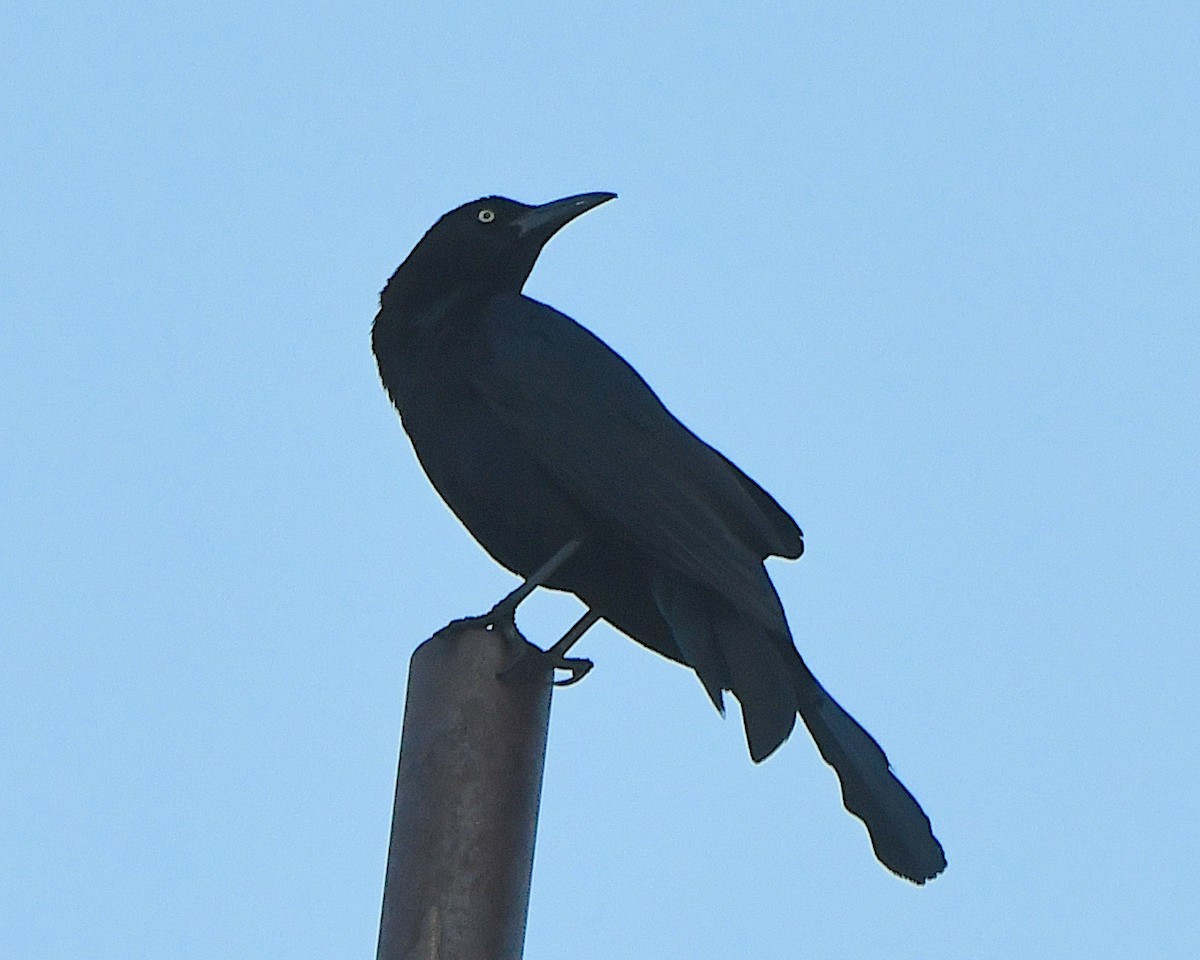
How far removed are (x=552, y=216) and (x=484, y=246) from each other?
0.74 feet

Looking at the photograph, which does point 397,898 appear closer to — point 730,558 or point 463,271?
point 730,558

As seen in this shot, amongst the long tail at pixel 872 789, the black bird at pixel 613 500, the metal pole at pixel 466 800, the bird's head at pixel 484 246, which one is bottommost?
the metal pole at pixel 466 800

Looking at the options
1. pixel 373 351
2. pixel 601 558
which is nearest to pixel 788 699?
pixel 601 558

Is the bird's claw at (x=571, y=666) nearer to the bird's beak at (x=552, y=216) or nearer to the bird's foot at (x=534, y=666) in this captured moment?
the bird's foot at (x=534, y=666)

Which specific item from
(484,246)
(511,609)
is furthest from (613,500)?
(484,246)

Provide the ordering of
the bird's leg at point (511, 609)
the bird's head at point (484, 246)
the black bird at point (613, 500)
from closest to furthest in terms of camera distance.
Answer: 1. the bird's leg at point (511, 609)
2. the black bird at point (613, 500)
3. the bird's head at point (484, 246)

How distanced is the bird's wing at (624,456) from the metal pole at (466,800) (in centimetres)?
121

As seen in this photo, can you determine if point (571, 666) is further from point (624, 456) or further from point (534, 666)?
point (624, 456)

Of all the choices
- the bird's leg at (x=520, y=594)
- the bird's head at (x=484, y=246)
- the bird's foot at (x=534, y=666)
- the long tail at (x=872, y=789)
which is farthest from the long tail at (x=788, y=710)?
the bird's head at (x=484, y=246)

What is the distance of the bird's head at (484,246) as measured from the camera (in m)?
5.01

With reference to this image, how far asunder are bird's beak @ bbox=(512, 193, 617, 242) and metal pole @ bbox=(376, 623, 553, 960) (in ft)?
8.53

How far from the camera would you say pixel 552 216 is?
5.22 meters

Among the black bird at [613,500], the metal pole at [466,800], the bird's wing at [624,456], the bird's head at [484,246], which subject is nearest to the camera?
the metal pole at [466,800]

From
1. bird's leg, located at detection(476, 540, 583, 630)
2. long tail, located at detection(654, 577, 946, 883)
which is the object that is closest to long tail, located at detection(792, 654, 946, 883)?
long tail, located at detection(654, 577, 946, 883)
